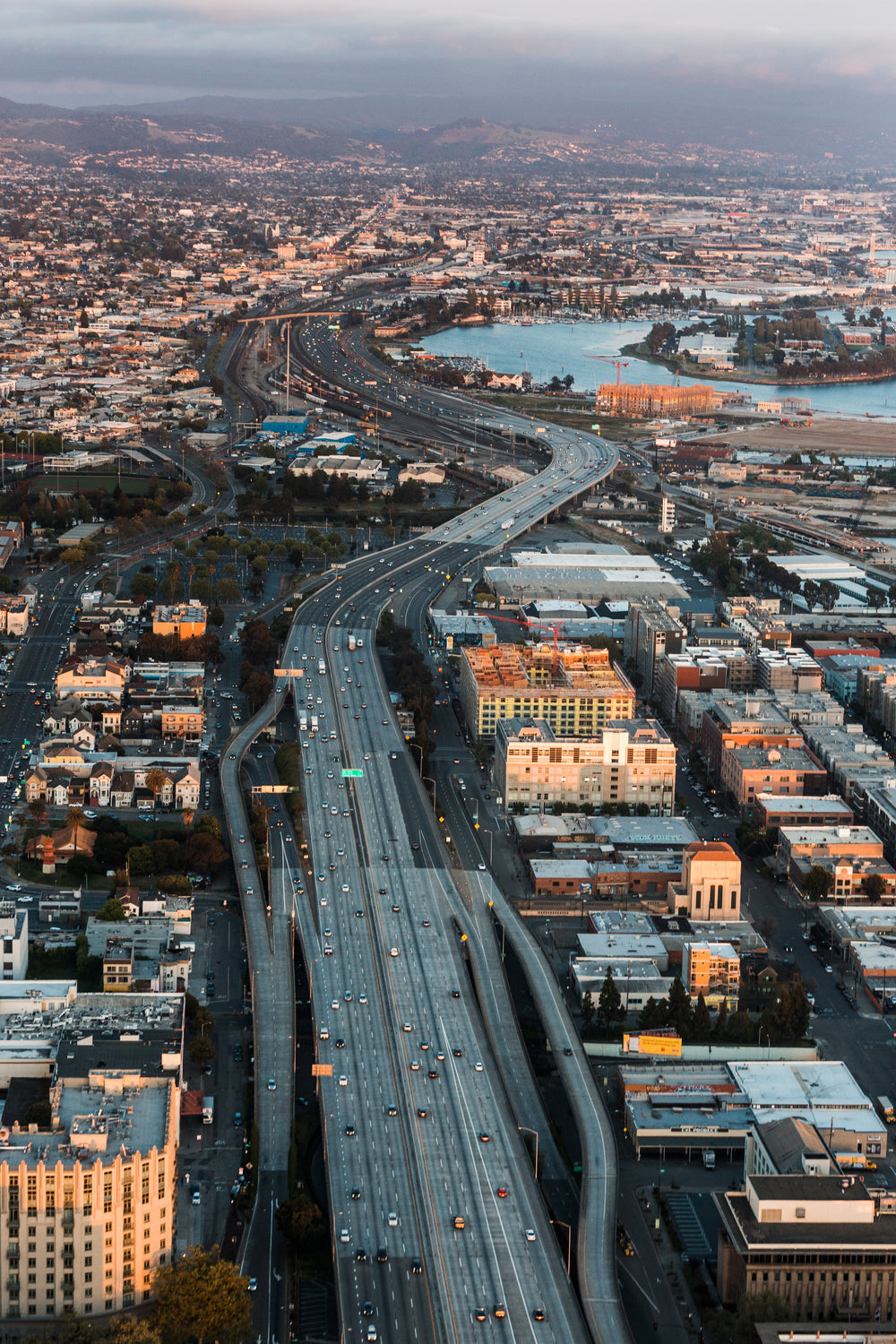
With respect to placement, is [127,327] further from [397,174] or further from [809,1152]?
[397,174]

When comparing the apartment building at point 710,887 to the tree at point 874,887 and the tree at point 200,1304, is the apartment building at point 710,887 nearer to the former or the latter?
the tree at point 874,887

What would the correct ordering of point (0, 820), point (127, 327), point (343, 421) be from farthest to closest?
1. point (127, 327)
2. point (343, 421)
3. point (0, 820)

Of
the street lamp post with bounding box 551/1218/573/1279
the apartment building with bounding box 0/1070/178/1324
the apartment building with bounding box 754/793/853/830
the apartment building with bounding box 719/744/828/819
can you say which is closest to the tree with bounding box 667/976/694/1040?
the street lamp post with bounding box 551/1218/573/1279

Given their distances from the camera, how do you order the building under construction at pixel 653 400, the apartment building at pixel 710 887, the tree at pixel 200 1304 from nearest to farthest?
the tree at pixel 200 1304, the apartment building at pixel 710 887, the building under construction at pixel 653 400

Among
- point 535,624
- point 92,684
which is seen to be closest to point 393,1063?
point 92,684

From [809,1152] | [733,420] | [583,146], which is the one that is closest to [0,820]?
[809,1152]

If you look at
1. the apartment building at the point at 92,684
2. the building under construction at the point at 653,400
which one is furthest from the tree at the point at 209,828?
the building under construction at the point at 653,400

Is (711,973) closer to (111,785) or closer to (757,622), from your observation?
(111,785)
